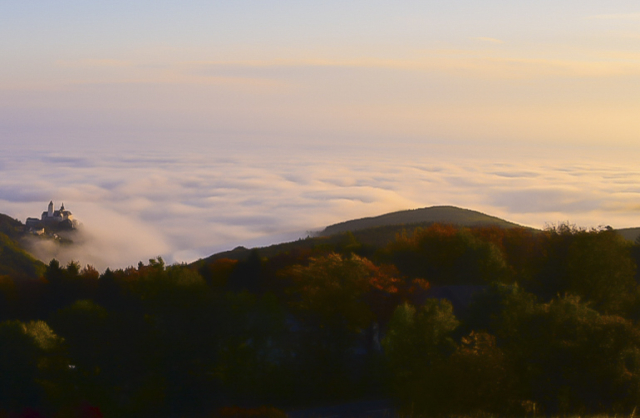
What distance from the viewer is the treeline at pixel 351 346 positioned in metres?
20.5

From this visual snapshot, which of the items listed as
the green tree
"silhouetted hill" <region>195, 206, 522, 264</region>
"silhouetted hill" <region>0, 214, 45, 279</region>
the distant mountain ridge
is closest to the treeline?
the green tree

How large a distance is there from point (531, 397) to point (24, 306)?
4939 centimetres

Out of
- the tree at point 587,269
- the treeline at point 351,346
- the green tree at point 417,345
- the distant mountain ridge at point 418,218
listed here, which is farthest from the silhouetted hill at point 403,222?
the green tree at point 417,345

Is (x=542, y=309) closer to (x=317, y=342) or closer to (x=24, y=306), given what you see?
(x=317, y=342)

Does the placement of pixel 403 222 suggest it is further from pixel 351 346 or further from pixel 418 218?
pixel 351 346

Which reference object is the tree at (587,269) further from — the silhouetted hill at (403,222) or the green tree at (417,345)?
the silhouetted hill at (403,222)

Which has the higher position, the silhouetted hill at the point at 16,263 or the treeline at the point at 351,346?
the silhouetted hill at the point at 16,263

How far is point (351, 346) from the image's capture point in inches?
1486

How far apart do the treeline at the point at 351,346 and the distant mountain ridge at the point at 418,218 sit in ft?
398

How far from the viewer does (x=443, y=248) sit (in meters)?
62.2

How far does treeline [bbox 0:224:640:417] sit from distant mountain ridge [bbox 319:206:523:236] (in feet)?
398

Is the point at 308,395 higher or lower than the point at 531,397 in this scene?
lower

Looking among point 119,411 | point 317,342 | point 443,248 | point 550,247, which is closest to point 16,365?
point 119,411

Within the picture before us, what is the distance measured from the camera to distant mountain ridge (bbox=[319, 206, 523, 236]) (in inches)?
6521
